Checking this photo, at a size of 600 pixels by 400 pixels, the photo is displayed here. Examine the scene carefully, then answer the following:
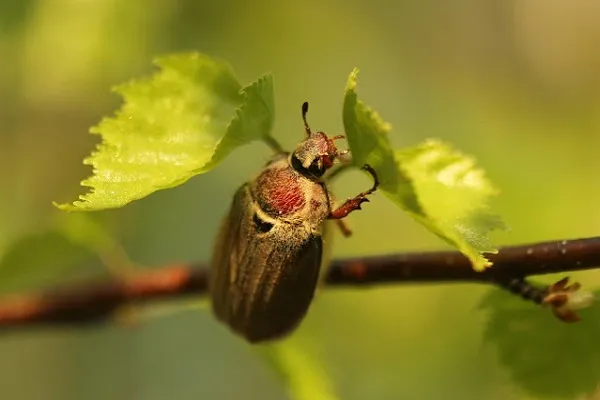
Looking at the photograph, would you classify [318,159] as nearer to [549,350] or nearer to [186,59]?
[186,59]

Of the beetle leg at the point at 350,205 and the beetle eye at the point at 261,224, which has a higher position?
the beetle leg at the point at 350,205

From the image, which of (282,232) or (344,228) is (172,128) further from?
(344,228)

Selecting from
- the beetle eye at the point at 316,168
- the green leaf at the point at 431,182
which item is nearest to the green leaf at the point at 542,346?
the green leaf at the point at 431,182

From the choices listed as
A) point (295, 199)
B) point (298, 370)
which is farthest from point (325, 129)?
point (295, 199)

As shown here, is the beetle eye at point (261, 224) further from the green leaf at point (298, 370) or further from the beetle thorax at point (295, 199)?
the green leaf at point (298, 370)

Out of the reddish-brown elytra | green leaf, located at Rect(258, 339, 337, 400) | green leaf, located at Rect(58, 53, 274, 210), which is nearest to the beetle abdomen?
the reddish-brown elytra

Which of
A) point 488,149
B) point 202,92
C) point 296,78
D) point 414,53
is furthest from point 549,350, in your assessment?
point 414,53
